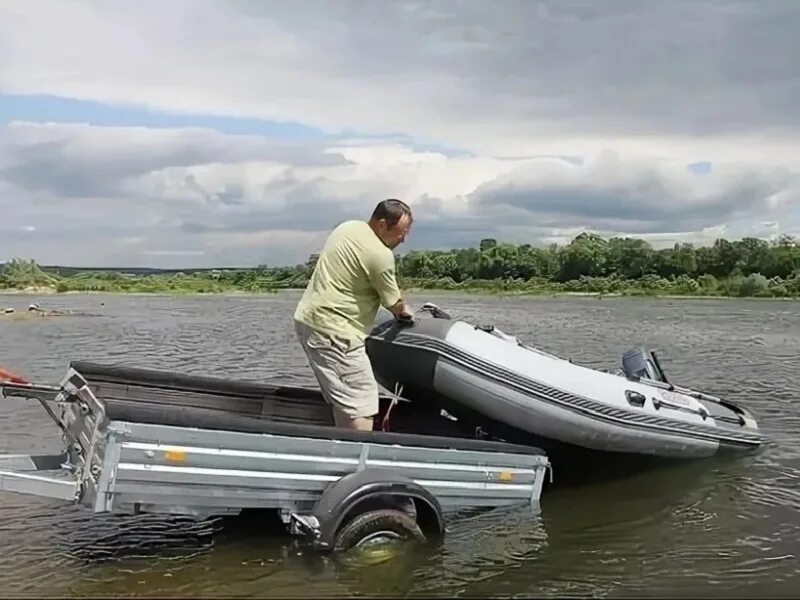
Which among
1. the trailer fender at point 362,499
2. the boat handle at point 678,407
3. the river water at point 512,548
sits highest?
the boat handle at point 678,407

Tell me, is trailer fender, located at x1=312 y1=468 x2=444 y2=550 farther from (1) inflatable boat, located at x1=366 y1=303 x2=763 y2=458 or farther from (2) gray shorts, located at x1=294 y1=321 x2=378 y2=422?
(1) inflatable boat, located at x1=366 y1=303 x2=763 y2=458

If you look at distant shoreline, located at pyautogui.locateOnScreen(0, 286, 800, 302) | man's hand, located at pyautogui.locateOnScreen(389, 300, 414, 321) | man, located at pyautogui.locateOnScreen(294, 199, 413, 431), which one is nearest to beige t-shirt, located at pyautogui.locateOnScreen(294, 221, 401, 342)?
man, located at pyautogui.locateOnScreen(294, 199, 413, 431)

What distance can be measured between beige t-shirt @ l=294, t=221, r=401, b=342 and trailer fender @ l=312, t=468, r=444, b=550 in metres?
0.95

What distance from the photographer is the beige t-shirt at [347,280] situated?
5.88 metres

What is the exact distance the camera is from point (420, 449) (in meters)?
5.68

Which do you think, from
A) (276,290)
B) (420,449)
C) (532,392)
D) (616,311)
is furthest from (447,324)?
(276,290)

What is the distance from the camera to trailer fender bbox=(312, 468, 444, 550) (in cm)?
528

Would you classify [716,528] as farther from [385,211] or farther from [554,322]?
[554,322]

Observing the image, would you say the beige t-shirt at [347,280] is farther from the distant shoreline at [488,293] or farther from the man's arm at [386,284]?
the distant shoreline at [488,293]

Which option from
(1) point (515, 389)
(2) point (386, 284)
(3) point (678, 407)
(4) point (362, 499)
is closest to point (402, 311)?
(2) point (386, 284)

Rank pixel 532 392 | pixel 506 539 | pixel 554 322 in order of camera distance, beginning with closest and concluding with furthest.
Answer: pixel 506 539
pixel 532 392
pixel 554 322

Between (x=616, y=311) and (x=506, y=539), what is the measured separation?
37465 millimetres

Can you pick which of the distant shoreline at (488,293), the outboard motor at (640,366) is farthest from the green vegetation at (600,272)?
the outboard motor at (640,366)

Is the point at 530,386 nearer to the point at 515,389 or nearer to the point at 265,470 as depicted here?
the point at 515,389
